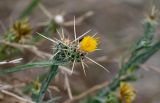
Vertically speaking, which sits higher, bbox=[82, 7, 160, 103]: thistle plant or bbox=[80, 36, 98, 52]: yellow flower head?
bbox=[80, 36, 98, 52]: yellow flower head

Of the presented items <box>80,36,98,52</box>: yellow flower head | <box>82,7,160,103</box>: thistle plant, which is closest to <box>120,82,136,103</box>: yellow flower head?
<box>82,7,160,103</box>: thistle plant

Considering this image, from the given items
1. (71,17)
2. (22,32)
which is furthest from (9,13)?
(22,32)

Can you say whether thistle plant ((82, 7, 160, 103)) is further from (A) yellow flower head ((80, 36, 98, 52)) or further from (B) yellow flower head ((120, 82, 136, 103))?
(A) yellow flower head ((80, 36, 98, 52))

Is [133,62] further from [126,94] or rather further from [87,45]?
[87,45]

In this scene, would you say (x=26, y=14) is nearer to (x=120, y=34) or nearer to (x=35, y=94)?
(x=35, y=94)

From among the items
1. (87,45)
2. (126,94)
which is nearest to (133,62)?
(126,94)

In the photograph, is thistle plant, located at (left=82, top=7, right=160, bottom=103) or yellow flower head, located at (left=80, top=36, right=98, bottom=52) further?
thistle plant, located at (left=82, top=7, right=160, bottom=103)

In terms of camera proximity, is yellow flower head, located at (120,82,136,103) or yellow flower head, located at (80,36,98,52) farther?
yellow flower head, located at (120,82,136,103)

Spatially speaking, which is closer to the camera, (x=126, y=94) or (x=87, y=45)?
(x=87, y=45)

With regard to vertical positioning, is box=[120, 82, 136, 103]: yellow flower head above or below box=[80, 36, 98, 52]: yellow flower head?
below

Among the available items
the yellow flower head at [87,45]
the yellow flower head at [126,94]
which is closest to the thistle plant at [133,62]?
the yellow flower head at [126,94]

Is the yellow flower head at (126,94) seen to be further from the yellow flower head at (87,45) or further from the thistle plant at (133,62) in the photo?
the yellow flower head at (87,45)
